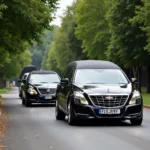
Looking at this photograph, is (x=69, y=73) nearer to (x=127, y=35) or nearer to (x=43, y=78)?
(x=43, y=78)

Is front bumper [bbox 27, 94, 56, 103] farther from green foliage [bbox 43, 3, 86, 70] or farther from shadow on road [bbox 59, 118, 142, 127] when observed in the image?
green foliage [bbox 43, 3, 86, 70]

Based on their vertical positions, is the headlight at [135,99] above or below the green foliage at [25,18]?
below

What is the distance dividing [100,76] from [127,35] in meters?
32.2

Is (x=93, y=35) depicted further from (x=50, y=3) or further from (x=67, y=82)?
(x=67, y=82)

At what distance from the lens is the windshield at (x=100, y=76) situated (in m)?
16.0

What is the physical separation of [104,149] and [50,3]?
21713mm

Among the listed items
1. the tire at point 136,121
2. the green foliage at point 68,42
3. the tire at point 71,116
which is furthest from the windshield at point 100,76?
the green foliage at point 68,42

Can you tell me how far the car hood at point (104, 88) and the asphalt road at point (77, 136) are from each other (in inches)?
36.2

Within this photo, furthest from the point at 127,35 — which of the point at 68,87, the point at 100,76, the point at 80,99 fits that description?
the point at 80,99

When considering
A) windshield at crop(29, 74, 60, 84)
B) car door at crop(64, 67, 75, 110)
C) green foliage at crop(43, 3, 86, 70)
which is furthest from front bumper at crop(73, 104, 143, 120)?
green foliage at crop(43, 3, 86, 70)

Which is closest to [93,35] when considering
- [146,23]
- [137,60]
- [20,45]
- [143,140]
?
[137,60]

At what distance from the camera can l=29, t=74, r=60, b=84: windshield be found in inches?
1098

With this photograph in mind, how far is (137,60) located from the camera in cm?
4869

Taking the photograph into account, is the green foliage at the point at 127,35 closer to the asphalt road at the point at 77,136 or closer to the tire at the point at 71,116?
the asphalt road at the point at 77,136
